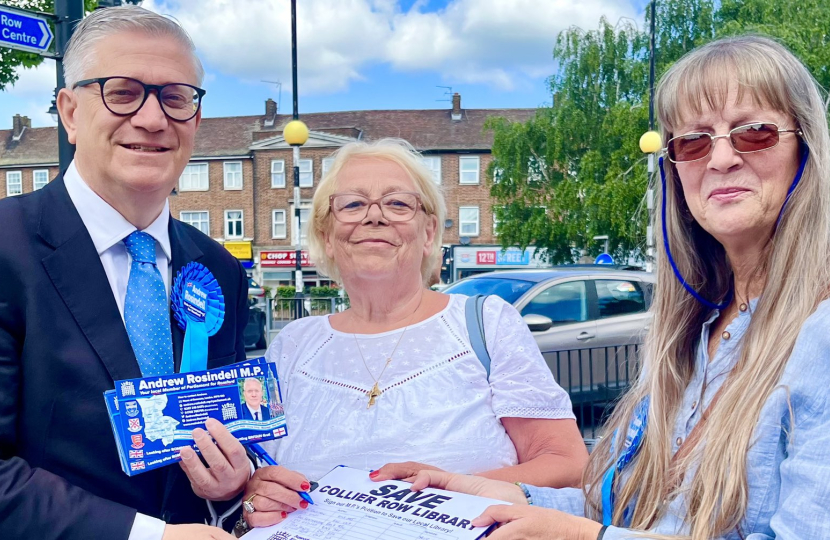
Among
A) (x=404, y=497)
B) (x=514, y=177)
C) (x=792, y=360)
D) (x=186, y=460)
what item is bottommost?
(x=404, y=497)

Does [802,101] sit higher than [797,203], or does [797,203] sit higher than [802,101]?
[802,101]

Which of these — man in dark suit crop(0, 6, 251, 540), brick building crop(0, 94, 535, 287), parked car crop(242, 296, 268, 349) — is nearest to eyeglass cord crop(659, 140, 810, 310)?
man in dark suit crop(0, 6, 251, 540)

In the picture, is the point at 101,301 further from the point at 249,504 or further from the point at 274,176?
the point at 274,176

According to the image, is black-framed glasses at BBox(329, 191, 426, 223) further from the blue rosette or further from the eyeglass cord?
the eyeglass cord

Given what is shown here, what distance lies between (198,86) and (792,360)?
1627 mm

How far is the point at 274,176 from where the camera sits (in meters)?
38.1

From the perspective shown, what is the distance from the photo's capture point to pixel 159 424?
61.8 inches

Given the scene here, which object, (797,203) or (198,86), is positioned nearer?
(797,203)

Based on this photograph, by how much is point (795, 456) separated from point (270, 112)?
42.8m

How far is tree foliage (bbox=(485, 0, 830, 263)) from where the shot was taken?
2083 centimetres

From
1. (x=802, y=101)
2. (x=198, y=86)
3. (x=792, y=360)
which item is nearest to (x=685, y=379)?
(x=792, y=360)

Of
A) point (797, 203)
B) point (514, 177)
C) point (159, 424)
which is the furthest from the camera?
point (514, 177)

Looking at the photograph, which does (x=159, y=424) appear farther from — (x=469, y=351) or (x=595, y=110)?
(x=595, y=110)

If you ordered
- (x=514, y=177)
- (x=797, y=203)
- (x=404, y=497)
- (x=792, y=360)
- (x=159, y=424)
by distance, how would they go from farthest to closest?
1. (x=514, y=177)
2. (x=404, y=497)
3. (x=159, y=424)
4. (x=797, y=203)
5. (x=792, y=360)
